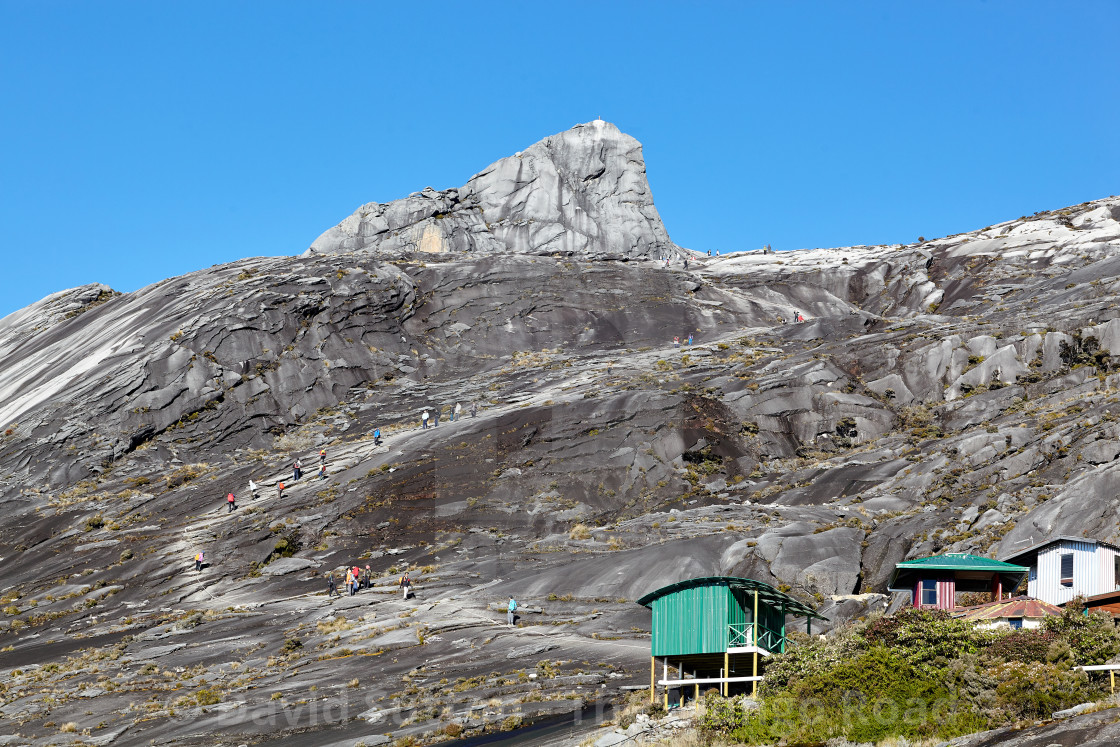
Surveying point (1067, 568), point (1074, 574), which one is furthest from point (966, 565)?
point (1074, 574)

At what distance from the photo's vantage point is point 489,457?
73.8 m

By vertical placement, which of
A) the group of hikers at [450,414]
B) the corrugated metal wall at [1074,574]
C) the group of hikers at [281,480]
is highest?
the group of hikers at [450,414]

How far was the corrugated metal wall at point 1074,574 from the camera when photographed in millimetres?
41438

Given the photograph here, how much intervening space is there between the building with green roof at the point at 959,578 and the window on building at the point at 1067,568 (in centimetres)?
129

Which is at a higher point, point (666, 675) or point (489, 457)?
point (489, 457)

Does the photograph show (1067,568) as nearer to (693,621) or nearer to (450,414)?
(693,621)

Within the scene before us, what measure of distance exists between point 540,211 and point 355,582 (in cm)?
8169

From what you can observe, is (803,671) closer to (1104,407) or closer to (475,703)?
(475,703)

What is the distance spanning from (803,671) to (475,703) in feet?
38.8

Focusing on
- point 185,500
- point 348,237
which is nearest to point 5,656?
point 185,500

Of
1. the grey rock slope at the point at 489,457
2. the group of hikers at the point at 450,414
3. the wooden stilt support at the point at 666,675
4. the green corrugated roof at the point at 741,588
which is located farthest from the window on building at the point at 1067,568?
the group of hikers at the point at 450,414

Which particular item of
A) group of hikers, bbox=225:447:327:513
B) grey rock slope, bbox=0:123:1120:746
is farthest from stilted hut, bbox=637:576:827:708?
group of hikers, bbox=225:447:327:513

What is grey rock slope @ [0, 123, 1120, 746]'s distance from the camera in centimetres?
4900

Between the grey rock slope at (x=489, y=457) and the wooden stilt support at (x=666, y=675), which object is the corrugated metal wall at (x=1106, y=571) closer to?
the grey rock slope at (x=489, y=457)
